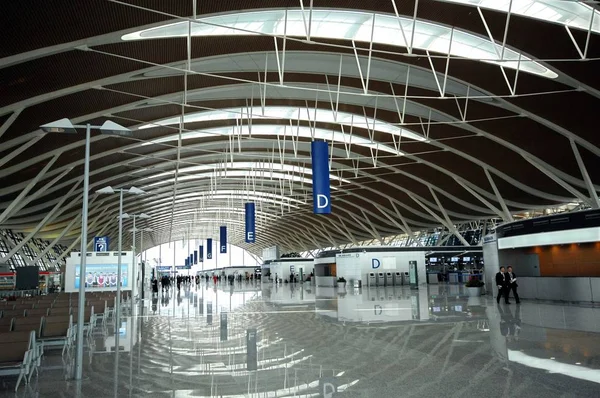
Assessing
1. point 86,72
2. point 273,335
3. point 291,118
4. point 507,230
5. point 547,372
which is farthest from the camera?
point 291,118

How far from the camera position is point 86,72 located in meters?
21.4

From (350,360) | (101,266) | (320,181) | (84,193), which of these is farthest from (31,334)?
(101,266)

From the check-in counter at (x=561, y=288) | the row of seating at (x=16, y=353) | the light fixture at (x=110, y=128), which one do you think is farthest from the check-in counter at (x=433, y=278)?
the row of seating at (x=16, y=353)

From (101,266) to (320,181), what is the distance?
47.8 feet

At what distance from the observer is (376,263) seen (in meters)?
43.0

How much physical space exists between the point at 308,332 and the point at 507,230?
50.7 feet

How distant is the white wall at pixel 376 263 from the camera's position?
4275 cm

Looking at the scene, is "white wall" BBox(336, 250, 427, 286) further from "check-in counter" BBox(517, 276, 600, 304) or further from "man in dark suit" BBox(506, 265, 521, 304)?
"man in dark suit" BBox(506, 265, 521, 304)

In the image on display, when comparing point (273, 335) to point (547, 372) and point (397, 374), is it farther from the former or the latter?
point (547, 372)

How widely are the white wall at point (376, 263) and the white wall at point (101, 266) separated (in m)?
20.4

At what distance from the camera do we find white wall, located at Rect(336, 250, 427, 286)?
1683 inches

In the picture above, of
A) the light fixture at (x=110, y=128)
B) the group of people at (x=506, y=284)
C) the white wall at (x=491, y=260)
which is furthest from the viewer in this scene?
the white wall at (x=491, y=260)

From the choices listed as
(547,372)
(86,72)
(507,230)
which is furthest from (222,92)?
(547,372)

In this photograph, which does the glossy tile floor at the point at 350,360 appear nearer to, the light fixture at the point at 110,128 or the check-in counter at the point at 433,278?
the light fixture at the point at 110,128
